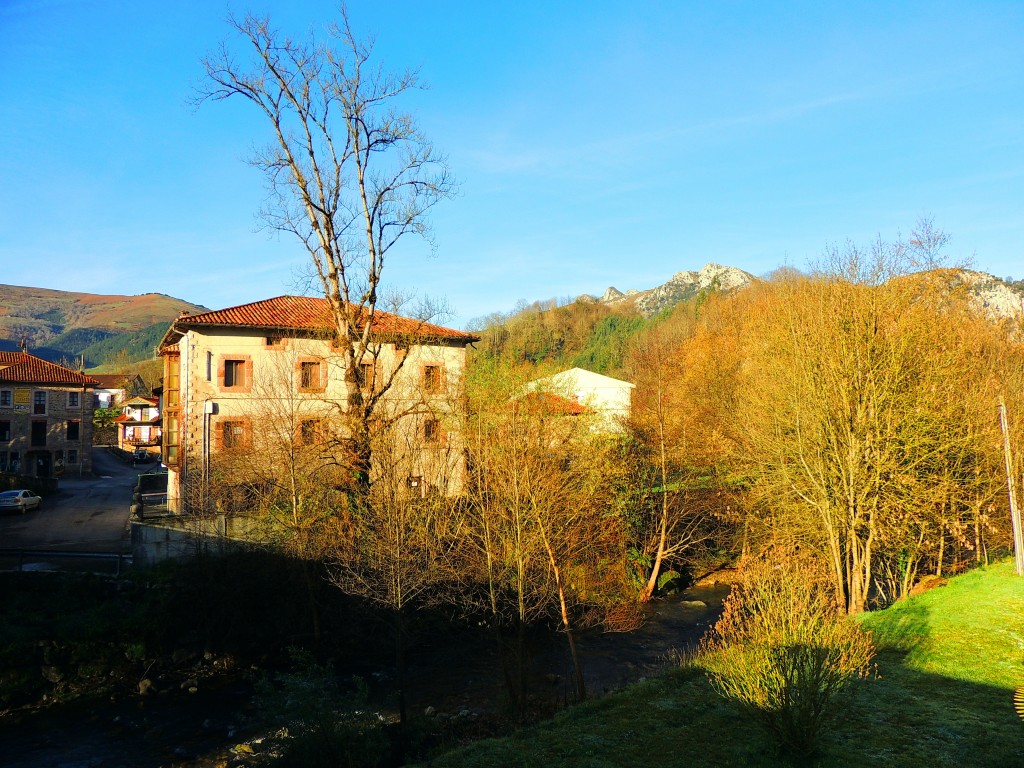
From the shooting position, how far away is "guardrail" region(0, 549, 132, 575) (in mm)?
22312

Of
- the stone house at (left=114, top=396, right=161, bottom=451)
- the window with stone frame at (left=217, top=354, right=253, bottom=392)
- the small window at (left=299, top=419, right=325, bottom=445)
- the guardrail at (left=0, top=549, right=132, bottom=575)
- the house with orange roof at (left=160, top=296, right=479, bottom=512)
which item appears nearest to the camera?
the guardrail at (left=0, top=549, right=132, bottom=575)

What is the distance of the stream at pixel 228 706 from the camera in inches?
581

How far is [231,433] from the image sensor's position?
28.6 metres

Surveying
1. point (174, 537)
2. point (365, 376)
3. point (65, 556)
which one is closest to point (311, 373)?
point (365, 376)

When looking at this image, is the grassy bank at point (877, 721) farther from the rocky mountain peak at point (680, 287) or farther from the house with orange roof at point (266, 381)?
the rocky mountain peak at point (680, 287)

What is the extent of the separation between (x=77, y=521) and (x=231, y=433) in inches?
338

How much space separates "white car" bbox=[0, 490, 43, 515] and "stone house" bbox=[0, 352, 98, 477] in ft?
52.9

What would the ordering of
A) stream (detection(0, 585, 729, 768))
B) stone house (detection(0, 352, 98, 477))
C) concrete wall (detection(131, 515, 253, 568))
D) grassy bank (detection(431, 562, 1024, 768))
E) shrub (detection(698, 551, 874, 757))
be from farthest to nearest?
1. stone house (detection(0, 352, 98, 477))
2. concrete wall (detection(131, 515, 253, 568))
3. stream (detection(0, 585, 729, 768))
4. grassy bank (detection(431, 562, 1024, 768))
5. shrub (detection(698, 551, 874, 757))

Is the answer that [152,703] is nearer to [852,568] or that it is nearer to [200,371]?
[200,371]

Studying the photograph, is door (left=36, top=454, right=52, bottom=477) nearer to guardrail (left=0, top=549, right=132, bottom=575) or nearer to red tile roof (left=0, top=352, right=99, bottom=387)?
red tile roof (left=0, top=352, right=99, bottom=387)

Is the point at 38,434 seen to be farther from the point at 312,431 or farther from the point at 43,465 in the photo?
the point at 312,431

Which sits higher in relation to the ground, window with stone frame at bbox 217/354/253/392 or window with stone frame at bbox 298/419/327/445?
window with stone frame at bbox 217/354/253/392

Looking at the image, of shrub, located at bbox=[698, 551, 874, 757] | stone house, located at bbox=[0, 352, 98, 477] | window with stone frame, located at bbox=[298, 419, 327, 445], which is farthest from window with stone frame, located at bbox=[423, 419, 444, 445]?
stone house, located at bbox=[0, 352, 98, 477]

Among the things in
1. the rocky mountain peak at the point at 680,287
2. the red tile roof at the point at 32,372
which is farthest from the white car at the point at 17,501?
the rocky mountain peak at the point at 680,287
